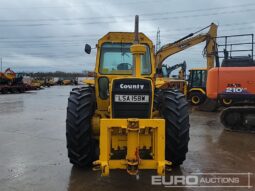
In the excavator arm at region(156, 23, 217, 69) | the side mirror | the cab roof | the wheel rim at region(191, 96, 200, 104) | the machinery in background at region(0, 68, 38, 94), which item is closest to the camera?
the side mirror

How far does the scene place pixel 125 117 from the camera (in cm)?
598

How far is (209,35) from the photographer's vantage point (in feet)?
67.4

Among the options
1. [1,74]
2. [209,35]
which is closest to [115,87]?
[209,35]

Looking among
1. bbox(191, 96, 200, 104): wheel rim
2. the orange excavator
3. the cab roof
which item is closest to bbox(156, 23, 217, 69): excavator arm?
bbox(191, 96, 200, 104): wheel rim

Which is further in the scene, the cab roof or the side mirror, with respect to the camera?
the cab roof

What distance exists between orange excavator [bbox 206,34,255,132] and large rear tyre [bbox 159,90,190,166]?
5.02 metres

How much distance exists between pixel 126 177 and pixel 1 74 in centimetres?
3693

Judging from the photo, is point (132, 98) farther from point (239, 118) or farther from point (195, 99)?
point (195, 99)

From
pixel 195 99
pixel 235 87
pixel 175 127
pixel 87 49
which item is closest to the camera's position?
pixel 175 127

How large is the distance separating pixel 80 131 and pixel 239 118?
7080 mm

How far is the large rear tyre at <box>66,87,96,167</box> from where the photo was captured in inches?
252

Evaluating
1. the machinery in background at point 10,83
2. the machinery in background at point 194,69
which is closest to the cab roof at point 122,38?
the machinery in background at point 194,69

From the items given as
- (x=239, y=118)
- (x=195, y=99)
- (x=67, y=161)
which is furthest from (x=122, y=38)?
(x=195, y=99)

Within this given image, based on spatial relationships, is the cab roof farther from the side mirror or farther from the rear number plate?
the rear number plate
